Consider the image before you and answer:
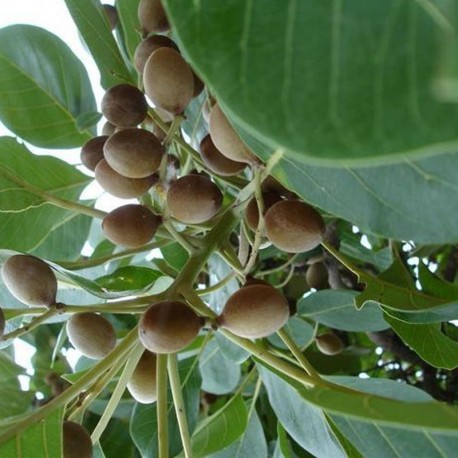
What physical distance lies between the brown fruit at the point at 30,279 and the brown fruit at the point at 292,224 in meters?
0.20

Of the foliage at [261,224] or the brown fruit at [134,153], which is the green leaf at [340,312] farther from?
the brown fruit at [134,153]

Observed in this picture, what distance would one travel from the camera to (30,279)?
74cm

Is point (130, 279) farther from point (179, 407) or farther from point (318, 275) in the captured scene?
point (318, 275)

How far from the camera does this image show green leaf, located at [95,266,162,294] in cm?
95

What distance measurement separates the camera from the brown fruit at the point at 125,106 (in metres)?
0.80

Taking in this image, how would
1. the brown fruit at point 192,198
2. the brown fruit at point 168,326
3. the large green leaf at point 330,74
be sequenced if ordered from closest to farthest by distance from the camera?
1. the large green leaf at point 330,74
2. the brown fruit at point 168,326
3. the brown fruit at point 192,198

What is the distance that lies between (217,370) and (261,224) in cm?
59

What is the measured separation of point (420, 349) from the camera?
85cm

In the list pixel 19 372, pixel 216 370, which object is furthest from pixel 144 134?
pixel 19 372

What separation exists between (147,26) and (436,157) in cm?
46

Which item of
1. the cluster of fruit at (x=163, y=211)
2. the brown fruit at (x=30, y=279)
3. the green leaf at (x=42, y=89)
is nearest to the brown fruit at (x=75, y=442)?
the cluster of fruit at (x=163, y=211)

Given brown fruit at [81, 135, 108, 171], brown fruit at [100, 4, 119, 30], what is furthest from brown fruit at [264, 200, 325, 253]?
brown fruit at [100, 4, 119, 30]

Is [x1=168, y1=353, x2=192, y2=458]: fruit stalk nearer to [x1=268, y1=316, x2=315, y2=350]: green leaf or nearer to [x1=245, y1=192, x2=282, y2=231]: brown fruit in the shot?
[x1=245, y1=192, x2=282, y2=231]: brown fruit

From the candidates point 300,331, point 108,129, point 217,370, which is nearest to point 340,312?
point 300,331
